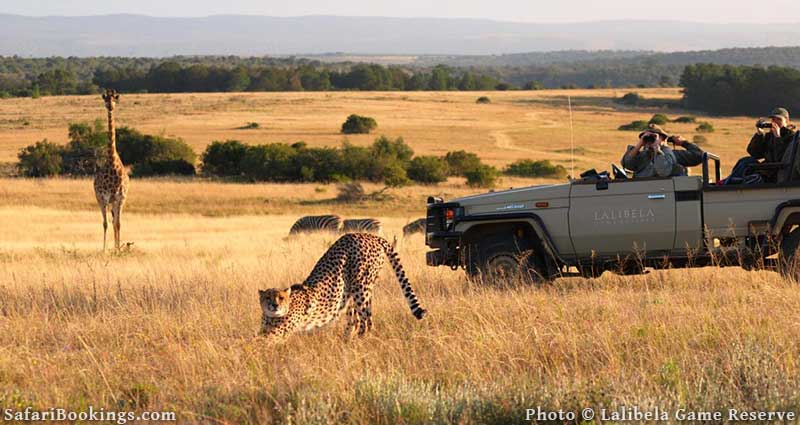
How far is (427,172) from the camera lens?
39719 millimetres

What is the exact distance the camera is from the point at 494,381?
7.23 metres

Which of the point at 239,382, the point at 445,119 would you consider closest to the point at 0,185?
the point at 239,382

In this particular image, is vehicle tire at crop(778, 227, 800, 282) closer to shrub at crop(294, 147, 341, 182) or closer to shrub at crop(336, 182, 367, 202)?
shrub at crop(336, 182, 367, 202)

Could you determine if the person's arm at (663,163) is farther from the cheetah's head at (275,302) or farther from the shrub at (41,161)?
the shrub at (41,161)

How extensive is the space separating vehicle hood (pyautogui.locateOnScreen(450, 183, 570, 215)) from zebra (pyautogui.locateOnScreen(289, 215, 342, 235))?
37.3 feet

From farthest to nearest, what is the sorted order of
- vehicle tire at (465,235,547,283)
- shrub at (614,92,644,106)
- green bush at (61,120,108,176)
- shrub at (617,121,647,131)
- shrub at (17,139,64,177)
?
shrub at (614,92,644,106) → shrub at (617,121,647,131) → shrub at (17,139,64,177) → green bush at (61,120,108,176) → vehicle tire at (465,235,547,283)

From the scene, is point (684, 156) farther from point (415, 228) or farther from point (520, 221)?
point (415, 228)

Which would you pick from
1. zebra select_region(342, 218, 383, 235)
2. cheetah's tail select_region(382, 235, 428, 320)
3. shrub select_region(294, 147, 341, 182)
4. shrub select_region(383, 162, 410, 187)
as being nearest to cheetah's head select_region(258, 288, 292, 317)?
cheetah's tail select_region(382, 235, 428, 320)

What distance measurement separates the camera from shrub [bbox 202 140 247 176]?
135 ft

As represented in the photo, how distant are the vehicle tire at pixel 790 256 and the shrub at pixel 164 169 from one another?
3272 centimetres

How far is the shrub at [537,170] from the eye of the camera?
42.2 m

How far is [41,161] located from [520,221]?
33535mm

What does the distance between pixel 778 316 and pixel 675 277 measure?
8.82ft

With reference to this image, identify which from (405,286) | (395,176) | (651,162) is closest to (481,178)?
(395,176)
